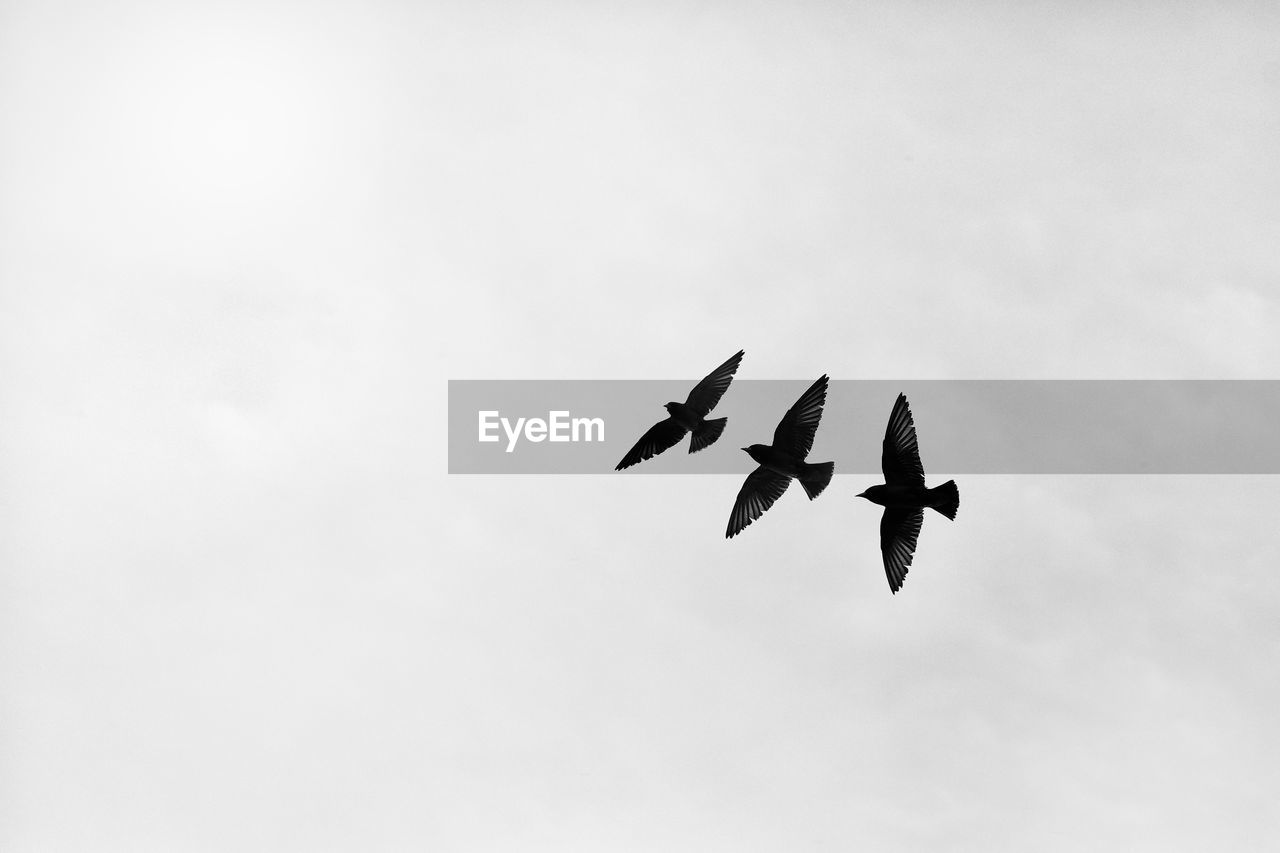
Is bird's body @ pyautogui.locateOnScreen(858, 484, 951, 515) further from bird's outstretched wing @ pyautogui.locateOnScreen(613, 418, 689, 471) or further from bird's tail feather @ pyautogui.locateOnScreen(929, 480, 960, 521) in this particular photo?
bird's outstretched wing @ pyautogui.locateOnScreen(613, 418, 689, 471)

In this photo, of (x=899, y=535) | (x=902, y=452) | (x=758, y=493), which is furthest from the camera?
(x=758, y=493)

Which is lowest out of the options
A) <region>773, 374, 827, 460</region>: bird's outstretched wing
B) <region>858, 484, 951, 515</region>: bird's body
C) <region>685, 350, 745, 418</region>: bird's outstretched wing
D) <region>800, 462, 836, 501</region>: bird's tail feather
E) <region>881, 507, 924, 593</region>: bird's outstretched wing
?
<region>881, 507, 924, 593</region>: bird's outstretched wing

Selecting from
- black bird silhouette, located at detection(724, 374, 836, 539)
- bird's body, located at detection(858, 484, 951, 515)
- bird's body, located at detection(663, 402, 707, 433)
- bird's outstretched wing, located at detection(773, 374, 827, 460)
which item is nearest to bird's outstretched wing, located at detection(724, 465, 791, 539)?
black bird silhouette, located at detection(724, 374, 836, 539)

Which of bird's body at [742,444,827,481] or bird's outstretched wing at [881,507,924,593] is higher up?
bird's body at [742,444,827,481]

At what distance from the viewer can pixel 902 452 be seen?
73.9 feet

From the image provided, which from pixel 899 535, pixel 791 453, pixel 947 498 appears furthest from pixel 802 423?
pixel 947 498

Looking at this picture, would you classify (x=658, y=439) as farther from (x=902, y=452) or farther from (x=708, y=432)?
(x=902, y=452)

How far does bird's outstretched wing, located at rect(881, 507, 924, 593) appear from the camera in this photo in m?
22.9

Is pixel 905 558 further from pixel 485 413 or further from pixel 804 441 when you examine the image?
pixel 485 413

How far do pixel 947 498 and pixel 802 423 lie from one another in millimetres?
3227

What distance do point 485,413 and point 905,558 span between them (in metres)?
Result: 13.9

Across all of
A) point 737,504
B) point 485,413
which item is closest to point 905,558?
point 737,504

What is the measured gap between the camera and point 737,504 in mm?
24266

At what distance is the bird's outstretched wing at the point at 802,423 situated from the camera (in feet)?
77.8
